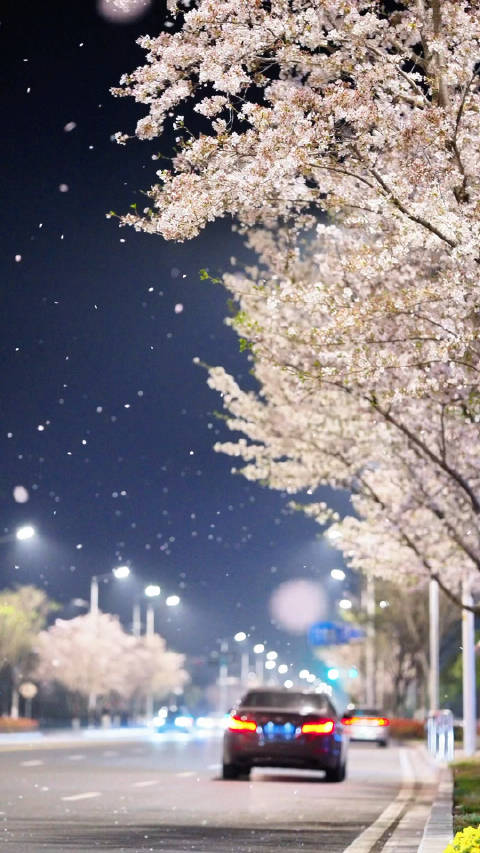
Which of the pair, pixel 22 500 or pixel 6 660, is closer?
pixel 6 660

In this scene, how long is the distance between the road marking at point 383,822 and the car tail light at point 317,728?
137 centimetres

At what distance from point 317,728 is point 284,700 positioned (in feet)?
6.36

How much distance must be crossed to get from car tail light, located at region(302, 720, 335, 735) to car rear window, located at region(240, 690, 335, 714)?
2.94ft

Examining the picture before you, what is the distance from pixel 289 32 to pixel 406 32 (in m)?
2.08

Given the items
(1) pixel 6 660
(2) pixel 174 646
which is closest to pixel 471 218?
(1) pixel 6 660

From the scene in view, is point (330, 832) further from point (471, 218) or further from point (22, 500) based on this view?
point (22, 500)

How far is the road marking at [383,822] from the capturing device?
12069mm

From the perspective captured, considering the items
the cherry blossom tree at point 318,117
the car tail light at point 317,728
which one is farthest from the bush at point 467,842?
the car tail light at point 317,728

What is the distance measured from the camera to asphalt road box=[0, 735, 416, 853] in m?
12.2

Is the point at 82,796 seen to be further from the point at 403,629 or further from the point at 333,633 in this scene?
the point at 333,633

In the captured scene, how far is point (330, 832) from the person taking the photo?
13.6 m

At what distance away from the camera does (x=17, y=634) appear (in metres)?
81.2

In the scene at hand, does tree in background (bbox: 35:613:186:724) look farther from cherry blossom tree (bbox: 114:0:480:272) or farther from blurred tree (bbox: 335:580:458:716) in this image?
cherry blossom tree (bbox: 114:0:480:272)

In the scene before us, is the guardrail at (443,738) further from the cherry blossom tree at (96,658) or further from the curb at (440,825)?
the cherry blossom tree at (96,658)
